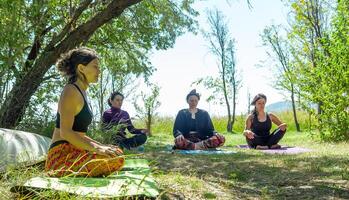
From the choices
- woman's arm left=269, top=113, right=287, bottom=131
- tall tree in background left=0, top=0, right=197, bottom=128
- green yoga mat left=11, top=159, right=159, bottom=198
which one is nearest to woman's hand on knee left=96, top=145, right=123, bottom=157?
green yoga mat left=11, top=159, right=159, bottom=198

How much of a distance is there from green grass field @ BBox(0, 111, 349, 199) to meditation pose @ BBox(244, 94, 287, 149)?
232cm

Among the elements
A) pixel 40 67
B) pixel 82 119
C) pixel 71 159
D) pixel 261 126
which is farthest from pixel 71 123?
pixel 261 126

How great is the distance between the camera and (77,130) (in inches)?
143

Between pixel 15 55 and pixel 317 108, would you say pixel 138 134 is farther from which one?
pixel 317 108

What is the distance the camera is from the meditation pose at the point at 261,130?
29.2 feet

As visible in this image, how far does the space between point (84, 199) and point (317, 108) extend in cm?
1024

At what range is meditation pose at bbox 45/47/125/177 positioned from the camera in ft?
11.4

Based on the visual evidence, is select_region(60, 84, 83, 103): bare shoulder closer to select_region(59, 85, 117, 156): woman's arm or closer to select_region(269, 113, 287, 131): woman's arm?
select_region(59, 85, 117, 156): woman's arm

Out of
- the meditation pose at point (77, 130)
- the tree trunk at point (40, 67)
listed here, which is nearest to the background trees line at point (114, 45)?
the tree trunk at point (40, 67)

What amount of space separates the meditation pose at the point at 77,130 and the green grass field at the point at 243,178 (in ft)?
0.71

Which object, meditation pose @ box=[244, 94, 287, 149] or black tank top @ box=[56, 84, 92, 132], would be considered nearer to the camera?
black tank top @ box=[56, 84, 92, 132]

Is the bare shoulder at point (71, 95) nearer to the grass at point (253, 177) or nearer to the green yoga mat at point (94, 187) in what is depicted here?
the green yoga mat at point (94, 187)

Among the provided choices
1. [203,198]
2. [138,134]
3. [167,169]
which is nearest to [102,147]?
[203,198]

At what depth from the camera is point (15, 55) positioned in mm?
7457
